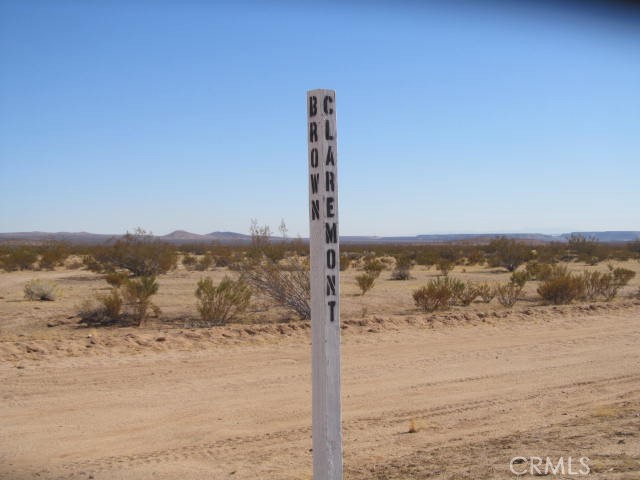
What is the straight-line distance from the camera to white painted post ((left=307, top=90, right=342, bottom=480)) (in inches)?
212

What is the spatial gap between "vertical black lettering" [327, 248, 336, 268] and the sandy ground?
126 inches

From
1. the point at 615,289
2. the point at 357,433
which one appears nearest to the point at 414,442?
the point at 357,433

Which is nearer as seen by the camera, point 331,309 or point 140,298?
point 331,309

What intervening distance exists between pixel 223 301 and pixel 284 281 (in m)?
2.16

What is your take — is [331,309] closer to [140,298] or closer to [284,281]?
[284,281]

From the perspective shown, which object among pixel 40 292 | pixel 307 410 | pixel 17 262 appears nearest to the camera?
pixel 307 410

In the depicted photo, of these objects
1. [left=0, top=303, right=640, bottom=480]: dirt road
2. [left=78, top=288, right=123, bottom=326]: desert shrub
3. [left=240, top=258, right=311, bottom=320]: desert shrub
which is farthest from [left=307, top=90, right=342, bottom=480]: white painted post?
[left=78, top=288, right=123, bottom=326]: desert shrub

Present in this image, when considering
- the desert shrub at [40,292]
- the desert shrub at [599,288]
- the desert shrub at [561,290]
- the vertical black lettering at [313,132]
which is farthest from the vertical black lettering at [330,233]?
the desert shrub at [599,288]

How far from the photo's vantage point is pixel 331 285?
17.9 feet

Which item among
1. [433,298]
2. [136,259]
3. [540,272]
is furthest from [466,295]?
[136,259]

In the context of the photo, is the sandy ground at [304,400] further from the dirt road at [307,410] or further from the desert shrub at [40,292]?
the desert shrub at [40,292]

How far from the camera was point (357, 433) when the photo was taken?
9312 mm

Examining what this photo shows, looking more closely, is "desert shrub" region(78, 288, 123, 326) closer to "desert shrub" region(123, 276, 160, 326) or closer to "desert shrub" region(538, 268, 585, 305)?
"desert shrub" region(123, 276, 160, 326)

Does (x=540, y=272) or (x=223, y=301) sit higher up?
(x=223, y=301)
